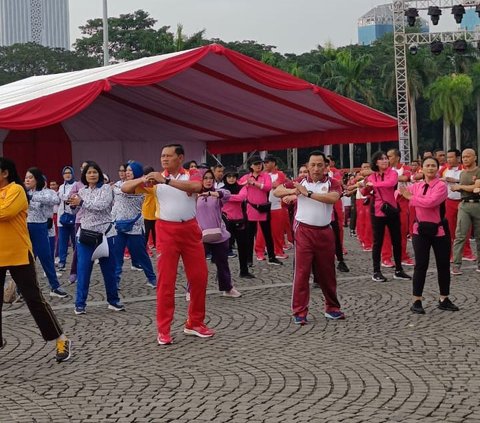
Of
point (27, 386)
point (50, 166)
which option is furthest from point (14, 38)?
point (27, 386)

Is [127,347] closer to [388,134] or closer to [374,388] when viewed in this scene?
[374,388]

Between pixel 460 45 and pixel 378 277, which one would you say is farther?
pixel 460 45

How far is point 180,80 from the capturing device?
16.1 m

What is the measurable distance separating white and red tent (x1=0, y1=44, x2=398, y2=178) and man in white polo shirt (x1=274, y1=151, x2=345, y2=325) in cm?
583

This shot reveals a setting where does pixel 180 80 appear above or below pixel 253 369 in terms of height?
above

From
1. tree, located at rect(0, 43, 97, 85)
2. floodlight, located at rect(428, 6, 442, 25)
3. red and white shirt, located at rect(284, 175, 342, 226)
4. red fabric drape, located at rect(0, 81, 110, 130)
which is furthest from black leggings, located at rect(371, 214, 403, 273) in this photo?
tree, located at rect(0, 43, 97, 85)

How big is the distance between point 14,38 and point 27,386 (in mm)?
113406

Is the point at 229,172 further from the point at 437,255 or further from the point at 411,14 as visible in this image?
the point at 411,14

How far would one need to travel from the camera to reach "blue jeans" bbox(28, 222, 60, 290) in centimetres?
1038

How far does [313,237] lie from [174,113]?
38.3 ft

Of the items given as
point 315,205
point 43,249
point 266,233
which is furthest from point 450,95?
point 315,205

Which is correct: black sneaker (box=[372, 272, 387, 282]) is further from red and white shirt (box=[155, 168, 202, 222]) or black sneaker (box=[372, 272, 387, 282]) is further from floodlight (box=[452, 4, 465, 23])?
floodlight (box=[452, 4, 465, 23])

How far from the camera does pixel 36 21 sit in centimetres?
10625

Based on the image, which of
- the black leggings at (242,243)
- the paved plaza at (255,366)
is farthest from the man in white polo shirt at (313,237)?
the black leggings at (242,243)
